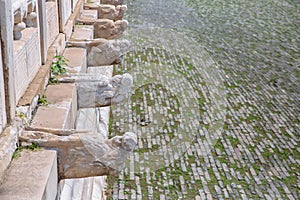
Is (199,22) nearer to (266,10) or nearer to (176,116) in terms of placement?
(266,10)

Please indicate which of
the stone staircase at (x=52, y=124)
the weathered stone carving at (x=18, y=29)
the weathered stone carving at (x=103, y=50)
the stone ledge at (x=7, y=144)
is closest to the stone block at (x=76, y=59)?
the stone staircase at (x=52, y=124)

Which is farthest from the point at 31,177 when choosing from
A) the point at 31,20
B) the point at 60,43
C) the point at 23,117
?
the point at 60,43

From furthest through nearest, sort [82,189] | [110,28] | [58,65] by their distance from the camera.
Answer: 1. [110,28]
2. [82,189]
3. [58,65]

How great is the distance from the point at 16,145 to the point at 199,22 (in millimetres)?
12169

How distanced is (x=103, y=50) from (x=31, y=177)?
2725 millimetres

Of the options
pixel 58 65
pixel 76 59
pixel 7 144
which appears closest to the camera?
pixel 7 144

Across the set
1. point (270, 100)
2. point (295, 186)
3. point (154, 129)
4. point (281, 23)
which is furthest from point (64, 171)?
point (281, 23)

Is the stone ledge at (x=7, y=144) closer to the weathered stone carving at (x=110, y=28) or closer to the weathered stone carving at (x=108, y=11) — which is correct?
the weathered stone carving at (x=110, y=28)

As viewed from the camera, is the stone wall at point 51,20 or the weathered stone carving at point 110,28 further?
the weathered stone carving at point 110,28

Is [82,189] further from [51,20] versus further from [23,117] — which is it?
[23,117]

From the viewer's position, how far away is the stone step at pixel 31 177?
90.0 inches

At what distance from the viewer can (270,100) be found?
927 centimetres

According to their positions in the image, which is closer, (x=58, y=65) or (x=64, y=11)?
(x=58, y=65)

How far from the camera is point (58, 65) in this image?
164 inches
